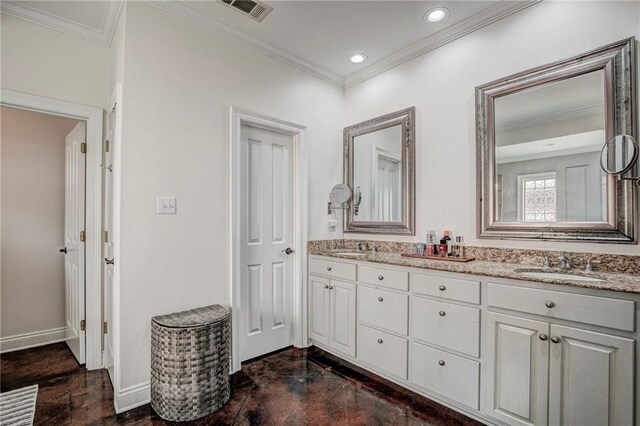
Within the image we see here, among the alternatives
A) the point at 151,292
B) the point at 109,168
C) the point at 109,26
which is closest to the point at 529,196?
the point at 151,292

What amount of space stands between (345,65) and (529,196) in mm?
2037

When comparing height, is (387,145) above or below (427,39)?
below

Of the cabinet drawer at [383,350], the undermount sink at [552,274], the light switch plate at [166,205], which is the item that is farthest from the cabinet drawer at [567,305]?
the light switch plate at [166,205]

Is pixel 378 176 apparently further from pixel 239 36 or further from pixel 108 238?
pixel 108 238

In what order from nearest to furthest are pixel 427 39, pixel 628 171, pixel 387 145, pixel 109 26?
pixel 628 171 < pixel 109 26 < pixel 427 39 < pixel 387 145

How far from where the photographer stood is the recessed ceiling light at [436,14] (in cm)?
226

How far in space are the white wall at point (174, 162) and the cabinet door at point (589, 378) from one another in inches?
83.5

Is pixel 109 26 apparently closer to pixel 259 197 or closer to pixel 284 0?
pixel 284 0

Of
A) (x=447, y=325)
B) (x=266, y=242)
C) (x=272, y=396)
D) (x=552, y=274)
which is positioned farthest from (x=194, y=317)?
(x=552, y=274)

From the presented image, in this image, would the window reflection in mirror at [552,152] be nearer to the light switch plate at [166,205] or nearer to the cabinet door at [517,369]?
the cabinet door at [517,369]

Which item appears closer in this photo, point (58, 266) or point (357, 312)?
point (357, 312)

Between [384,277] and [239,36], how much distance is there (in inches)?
88.7

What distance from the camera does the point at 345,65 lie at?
308 centimetres

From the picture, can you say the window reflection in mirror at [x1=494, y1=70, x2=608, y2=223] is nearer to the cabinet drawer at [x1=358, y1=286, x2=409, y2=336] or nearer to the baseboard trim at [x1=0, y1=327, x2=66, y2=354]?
the cabinet drawer at [x1=358, y1=286, x2=409, y2=336]
